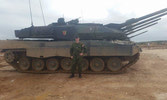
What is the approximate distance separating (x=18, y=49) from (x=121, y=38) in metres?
6.41

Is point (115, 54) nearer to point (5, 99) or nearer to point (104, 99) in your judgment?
point (104, 99)

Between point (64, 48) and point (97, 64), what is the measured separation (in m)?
2.08

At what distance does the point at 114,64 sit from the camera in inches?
380

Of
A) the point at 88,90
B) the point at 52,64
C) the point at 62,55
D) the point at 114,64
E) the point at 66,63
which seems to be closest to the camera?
the point at 88,90

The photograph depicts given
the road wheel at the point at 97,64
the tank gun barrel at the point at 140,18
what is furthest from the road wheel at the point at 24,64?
the tank gun barrel at the point at 140,18

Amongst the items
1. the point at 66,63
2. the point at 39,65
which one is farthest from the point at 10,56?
the point at 66,63

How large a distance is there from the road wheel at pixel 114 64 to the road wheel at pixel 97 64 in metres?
0.39

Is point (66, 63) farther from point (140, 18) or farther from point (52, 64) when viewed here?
point (140, 18)

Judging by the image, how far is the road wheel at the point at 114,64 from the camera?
31.6 ft

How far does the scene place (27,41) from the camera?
409 inches

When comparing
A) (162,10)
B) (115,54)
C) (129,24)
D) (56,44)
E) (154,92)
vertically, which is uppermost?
(162,10)

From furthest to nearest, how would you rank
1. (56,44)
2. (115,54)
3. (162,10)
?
(162,10), (56,44), (115,54)

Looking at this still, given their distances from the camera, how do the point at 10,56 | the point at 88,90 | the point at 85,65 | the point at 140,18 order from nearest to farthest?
the point at 88,90
the point at 85,65
the point at 10,56
the point at 140,18

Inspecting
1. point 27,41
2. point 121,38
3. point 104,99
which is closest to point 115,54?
point 121,38
